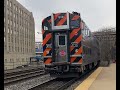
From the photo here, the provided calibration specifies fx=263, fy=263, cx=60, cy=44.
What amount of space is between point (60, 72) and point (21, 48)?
71.8m

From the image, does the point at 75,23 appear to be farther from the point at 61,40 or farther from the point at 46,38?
the point at 46,38

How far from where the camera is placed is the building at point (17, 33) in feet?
236

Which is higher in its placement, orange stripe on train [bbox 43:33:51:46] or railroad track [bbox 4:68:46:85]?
orange stripe on train [bbox 43:33:51:46]

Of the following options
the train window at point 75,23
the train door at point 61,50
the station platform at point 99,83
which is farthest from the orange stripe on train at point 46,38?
the station platform at point 99,83

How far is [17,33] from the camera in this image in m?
82.1

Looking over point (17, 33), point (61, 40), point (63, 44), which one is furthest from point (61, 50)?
point (17, 33)

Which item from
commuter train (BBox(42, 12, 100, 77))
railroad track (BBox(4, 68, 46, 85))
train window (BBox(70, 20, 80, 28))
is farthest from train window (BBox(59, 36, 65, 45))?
railroad track (BBox(4, 68, 46, 85))

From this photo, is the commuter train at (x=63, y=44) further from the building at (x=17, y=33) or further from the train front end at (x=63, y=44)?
the building at (x=17, y=33)

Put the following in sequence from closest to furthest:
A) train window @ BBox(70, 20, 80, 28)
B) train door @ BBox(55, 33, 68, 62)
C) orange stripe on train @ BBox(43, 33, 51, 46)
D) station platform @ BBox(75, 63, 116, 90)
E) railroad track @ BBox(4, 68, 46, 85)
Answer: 1. station platform @ BBox(75, 63, 116, 90)
2. train door @ BBox(55, 33, 68, 62)
3. train window @ BBox(70, 20, 80, 28)
4. orange stripe on train @ BBox(43, 33, 51, 46)
5. railroad track @ BBox(4, 68, 46, 85)

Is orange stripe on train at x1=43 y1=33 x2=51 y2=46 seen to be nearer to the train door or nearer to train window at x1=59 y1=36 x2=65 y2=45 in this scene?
the train door

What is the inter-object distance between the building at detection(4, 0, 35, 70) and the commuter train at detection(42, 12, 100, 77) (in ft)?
177

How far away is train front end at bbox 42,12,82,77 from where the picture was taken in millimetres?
13523

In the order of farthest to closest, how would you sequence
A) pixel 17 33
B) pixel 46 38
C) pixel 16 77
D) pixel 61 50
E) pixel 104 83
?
pixel 17 33
pixel 16 77
pixel 46 38
pixel 61 50
pixel 104 83
